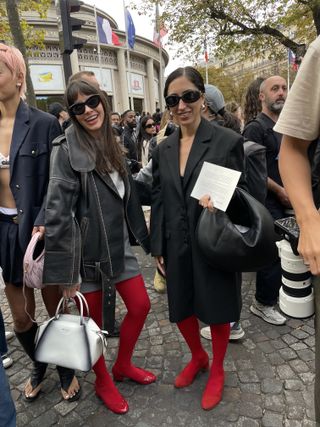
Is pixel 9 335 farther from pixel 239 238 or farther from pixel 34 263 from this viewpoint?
pixel 239 238

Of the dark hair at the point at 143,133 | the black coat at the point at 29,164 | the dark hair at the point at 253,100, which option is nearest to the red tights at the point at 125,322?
the black coat at the point at 29,164

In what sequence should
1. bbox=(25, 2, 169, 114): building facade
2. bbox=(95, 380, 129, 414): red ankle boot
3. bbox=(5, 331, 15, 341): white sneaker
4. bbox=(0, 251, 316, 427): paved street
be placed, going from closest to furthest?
bbox=(0, 251, 316, 427): paved street < bbox=(95, 380, 129, 414): red ankle boot < bbox=(5, 331, 15, 341): white sneaker < bbox=(25, 2, 169, 114): building facade

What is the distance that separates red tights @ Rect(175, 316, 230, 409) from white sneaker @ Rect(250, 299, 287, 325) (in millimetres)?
917

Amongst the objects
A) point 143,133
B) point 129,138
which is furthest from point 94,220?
point 129,138

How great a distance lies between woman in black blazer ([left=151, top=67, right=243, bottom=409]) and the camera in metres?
1.94

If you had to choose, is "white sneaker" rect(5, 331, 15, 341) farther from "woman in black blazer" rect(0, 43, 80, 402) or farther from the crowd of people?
"woman in black blazer" rect(0, 43, 80, 402)

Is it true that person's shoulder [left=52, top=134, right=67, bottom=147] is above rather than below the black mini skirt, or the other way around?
above

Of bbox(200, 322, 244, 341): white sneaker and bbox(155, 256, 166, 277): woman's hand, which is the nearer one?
bbox(155, 256, 166, 277): woman's hand

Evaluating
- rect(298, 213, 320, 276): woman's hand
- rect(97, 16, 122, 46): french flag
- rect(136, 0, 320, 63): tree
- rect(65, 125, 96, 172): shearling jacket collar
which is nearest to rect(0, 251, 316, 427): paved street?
rect(298, 213, 320, 276): woman's hand

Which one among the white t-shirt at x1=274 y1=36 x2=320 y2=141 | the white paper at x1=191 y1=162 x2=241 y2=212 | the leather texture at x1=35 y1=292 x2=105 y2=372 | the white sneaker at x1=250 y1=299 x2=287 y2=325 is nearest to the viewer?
the white t-shirt at x1=274 y1=36 x2=320 y2=141

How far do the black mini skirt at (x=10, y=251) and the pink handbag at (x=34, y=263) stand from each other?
25cm

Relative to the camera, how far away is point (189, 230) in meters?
2.01

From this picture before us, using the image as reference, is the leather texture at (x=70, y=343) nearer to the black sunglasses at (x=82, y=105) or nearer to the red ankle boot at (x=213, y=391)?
the red ankle boot at (x=213, y=391)

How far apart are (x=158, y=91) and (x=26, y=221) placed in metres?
44.6
